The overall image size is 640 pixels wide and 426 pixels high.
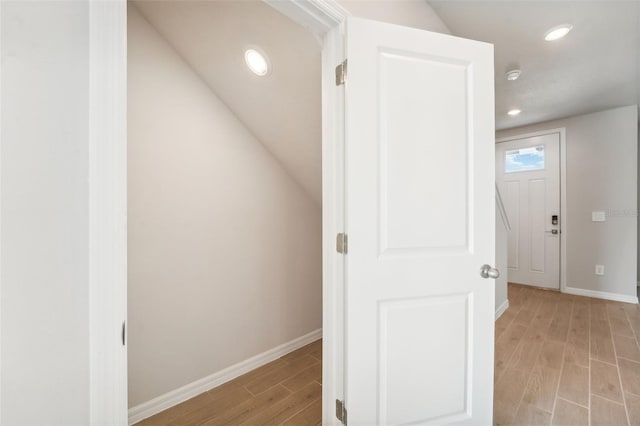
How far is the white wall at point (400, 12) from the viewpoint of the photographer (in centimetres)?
124

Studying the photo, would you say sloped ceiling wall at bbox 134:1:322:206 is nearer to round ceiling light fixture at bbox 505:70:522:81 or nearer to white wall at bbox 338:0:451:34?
white wall at bbox 338:0:451:34

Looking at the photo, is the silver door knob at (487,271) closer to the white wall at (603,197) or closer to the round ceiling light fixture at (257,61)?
the round ceiling light fixture at (257,61)

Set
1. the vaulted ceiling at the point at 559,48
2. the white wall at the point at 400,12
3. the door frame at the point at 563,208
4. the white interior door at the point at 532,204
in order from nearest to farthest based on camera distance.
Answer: the white wall at the point at 400,12 < the vaulted ceiling at the point at 559,48 < the door frame at the point at 563,208 < the white interior door at the point at 532,204

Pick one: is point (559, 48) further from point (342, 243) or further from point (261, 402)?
point (261, 402)

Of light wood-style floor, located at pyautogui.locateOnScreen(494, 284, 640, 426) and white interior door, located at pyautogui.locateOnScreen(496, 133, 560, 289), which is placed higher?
white interior door, located at pyautogui.locateOnScreen(496, 133, 560, 289)

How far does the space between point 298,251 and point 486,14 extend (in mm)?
2224

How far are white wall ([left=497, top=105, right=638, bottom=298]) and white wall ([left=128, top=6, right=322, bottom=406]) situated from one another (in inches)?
Answer: 161

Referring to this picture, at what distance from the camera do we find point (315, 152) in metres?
1.90

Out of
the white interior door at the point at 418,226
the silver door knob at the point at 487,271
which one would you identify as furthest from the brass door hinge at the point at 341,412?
the silver door knob at the point at 487,271

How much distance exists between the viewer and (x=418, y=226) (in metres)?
1.19

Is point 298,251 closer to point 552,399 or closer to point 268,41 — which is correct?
point 268,41

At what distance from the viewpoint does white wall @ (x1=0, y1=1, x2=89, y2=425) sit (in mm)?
443

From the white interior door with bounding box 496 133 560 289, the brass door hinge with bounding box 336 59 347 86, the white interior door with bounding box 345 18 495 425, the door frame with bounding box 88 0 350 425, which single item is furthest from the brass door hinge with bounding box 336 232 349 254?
the white interior door with bounding box 496 133 560 289

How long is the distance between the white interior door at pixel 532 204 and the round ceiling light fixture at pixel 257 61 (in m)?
4.38
